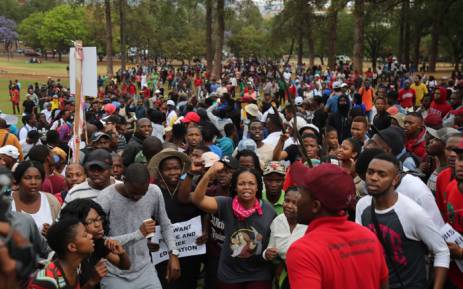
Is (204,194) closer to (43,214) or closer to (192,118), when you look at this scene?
(43,214)

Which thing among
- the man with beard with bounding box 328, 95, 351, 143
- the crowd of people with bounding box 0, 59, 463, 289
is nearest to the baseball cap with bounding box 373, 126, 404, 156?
the crowd of people with bounding box 0, 59, 463, 289

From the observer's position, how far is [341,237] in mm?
2928

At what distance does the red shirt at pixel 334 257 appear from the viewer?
2.79 metres

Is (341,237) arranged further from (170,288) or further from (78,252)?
(170,288)

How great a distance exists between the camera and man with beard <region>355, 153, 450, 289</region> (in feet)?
12.8

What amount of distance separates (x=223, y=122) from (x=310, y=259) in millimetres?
7737

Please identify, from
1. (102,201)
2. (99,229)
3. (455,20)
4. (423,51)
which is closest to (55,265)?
(99,229)

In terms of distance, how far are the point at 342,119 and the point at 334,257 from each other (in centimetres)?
902

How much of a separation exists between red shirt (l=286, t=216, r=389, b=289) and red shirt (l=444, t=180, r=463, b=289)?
1.62m

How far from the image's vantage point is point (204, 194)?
4840 millimetres

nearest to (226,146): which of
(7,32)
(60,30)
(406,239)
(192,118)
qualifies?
(192,118)

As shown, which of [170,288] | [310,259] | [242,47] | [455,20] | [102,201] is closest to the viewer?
[310,259]

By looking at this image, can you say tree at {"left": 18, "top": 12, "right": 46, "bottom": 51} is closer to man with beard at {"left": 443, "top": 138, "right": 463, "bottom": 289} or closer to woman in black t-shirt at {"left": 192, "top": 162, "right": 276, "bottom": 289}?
woman in black t-shirt at {"left": 192, "top": 162, "right": 276, "bottom": 289}

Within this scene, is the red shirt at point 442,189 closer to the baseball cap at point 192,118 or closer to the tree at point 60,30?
the baseball cap at point 192,118
